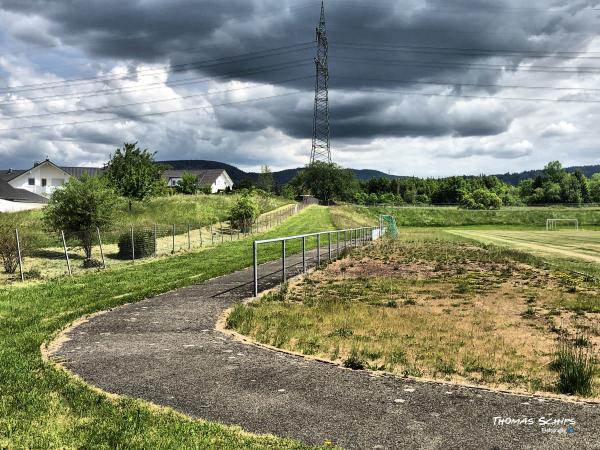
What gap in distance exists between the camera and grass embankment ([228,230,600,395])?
732 centimetres

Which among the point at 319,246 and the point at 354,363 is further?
the point at 319,246

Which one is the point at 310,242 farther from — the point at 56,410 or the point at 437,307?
the point at 56,410

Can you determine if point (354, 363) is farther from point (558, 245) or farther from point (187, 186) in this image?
point (187, 186)

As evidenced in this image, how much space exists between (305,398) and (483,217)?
107 m

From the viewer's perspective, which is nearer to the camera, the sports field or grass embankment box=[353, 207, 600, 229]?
the sports field

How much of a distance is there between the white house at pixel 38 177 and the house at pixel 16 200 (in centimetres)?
1357

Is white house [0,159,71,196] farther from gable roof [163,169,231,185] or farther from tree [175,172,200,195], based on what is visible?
gable roof [163,169,231,185]

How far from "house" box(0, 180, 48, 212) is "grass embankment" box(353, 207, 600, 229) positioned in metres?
57.0

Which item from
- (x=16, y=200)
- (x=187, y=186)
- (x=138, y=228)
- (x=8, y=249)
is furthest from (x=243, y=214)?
(x=187, y=186)

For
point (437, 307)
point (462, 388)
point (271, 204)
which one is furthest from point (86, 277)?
point (271, 204)

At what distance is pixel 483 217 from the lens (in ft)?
346

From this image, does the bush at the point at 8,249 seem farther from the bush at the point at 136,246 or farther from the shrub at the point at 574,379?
the shrub at the point at 574,379

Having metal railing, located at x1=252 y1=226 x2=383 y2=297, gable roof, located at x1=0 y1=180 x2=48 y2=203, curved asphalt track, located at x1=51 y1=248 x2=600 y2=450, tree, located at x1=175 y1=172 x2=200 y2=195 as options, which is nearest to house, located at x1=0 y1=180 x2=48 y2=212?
gable roof, located at x1=0 y1=180 x2=48 y2=203

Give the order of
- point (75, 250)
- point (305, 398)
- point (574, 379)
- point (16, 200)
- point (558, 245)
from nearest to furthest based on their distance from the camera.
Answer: point (305, 398), point (574, 379), point (75, 250), point (558, 245), point (16, 200)
